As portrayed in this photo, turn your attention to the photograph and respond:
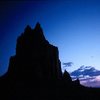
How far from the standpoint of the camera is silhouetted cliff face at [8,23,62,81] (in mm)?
79250

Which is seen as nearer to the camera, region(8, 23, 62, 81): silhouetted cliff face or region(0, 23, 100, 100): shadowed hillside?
region(0, 23, 100, 100): shadowed hillside

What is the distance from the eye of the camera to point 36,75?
75.7 m

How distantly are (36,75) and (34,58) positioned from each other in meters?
9.54

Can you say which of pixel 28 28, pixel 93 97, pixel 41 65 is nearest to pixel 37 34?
pixel 28 28

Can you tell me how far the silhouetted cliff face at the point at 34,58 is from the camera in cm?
7925

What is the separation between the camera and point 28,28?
93500 millimetres

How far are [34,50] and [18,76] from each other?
14034 mm

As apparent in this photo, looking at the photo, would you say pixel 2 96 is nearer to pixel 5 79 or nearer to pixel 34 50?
pixel 5 79

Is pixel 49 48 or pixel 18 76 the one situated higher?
pixel 49 48

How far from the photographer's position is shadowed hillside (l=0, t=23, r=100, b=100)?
5769cm

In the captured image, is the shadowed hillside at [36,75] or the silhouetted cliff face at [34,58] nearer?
the shadowed hillside at [36,75]

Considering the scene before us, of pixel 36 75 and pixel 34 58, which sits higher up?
pixel 34 58

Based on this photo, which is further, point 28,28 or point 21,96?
point 28,28

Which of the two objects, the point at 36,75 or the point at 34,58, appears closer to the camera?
the point at 36,75
